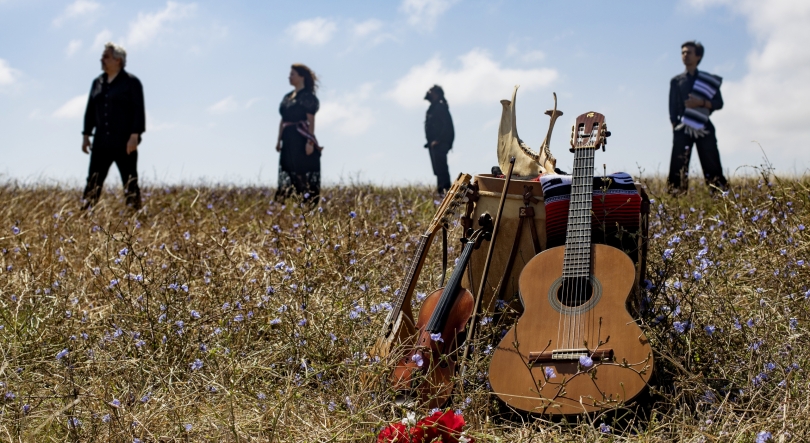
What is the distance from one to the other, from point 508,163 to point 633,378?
1.32m

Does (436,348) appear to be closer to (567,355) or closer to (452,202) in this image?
(567,355)

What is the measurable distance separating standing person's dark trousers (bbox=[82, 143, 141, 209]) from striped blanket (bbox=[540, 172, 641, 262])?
6.35 meters

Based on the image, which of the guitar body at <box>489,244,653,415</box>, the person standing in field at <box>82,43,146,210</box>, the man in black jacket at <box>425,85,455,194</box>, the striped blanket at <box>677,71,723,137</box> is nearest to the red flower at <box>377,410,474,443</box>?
the guitar body at <box>489,244,653,415</box>

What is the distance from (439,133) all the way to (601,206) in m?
10.1

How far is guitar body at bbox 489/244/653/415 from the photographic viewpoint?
2951 millimetres

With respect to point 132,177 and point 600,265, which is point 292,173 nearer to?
point 132,177

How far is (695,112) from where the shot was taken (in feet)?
31.4

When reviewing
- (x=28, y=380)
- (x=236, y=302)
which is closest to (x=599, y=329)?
(x=236, y=302)

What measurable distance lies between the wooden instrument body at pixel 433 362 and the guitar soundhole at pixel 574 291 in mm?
389

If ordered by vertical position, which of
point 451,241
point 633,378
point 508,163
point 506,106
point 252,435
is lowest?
point 252,435

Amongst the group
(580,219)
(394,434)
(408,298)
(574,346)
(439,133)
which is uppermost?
(439,133)

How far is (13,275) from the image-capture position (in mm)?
5129

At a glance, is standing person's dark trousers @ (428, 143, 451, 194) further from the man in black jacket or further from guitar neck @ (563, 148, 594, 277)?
guitar neck @ (563, 148, 594, 277)

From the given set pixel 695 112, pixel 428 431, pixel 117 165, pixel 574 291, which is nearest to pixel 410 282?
pixel 574 291
